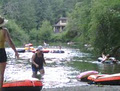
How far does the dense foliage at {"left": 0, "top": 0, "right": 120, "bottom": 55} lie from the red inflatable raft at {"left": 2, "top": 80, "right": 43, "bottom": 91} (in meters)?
23.5

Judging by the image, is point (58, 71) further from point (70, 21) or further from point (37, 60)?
point (70, 21)

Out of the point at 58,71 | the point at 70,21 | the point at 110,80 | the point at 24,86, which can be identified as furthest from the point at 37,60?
the point at 70,21

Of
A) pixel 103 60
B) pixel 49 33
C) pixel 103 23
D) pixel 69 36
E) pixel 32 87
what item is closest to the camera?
pixel 32 87

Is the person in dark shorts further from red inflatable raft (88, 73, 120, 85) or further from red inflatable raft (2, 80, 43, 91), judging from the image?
red inflatable raft (2, 80, 43, 91)

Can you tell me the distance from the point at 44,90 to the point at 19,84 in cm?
84

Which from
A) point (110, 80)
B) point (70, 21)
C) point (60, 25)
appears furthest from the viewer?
point (60, 25)

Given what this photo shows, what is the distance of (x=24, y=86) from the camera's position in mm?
9438

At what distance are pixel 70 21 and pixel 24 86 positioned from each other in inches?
2510

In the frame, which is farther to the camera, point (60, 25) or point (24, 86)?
point (60, 25)

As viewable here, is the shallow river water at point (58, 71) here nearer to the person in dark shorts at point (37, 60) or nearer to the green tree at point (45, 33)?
the person in dark shorts at point (37, 60)

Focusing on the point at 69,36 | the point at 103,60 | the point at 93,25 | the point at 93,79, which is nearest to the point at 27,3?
the point at 69,36

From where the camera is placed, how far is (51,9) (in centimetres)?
10844

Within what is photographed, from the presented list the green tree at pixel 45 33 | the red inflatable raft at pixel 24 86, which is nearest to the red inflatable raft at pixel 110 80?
the red inflatable raft at pixel 24 86

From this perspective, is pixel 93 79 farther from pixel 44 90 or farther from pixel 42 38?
pixel 42 38
